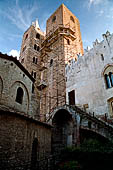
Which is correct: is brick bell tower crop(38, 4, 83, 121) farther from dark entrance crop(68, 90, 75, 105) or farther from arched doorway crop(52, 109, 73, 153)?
arched doorway crop(52, 109, 73, 153)

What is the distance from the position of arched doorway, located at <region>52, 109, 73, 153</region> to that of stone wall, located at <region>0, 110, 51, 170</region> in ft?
6.49

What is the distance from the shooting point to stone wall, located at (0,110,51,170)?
26.4ft

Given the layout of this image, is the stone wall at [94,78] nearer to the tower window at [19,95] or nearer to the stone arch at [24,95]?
the stone arch at [24,95]

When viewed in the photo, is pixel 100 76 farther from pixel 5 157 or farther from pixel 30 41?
pixel 30 41

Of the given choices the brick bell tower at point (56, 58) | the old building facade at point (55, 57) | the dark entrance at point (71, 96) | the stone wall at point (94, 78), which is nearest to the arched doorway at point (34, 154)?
the stone wall at point (94, 78)

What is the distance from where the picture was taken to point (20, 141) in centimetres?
920

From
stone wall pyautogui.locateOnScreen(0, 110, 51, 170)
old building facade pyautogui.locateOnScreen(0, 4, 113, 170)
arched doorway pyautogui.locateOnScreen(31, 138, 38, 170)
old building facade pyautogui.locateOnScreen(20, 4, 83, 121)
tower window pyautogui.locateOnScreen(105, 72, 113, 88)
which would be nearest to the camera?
stone wall pyautogui.locateOnScreen(0, 110, 51, 170)

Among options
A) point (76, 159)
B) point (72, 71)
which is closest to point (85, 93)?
point (72, 71)

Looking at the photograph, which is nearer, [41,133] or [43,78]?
[41,133]

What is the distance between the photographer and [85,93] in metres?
17.0

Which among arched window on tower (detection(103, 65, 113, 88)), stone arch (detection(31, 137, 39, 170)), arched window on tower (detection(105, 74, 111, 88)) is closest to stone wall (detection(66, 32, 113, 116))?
arched window on tower (detection(103, 65, 113, 88))

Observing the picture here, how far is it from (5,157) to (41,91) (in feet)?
56.4

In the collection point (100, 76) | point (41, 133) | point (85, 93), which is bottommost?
point (41, 133)

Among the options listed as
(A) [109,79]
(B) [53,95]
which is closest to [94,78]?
(A) [109,79]
